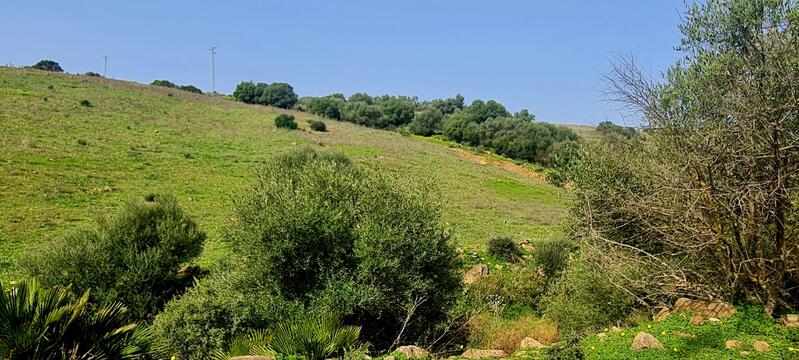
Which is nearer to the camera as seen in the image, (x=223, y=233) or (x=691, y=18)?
(x=691, y=18)

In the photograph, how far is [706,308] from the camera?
32.9 feet

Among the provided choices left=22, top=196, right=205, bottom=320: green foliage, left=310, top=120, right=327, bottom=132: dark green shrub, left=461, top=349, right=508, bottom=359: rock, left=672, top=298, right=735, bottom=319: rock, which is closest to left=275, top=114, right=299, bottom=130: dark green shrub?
left=310, top=120, right=327, bottom=132: dark green shrub

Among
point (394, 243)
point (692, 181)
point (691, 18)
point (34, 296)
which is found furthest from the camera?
point (394, 243)

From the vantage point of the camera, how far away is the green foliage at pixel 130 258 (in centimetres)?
1305

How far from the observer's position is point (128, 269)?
13477mm

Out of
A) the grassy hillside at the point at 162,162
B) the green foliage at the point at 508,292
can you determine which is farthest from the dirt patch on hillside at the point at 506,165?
the green foliage at the point at 508,292

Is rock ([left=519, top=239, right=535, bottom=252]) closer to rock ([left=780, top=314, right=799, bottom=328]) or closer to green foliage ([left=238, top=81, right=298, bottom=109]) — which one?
rock ([left=780, top=314, right=799, bottom=328])

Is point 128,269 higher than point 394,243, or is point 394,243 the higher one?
point 394,243

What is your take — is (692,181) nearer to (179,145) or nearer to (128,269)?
(128,269)

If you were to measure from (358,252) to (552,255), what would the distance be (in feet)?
34.4

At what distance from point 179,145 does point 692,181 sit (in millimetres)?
36077

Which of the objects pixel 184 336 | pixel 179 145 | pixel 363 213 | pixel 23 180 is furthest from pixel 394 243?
pixel 179 145

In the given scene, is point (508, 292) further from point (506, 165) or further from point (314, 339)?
point (506, 165)

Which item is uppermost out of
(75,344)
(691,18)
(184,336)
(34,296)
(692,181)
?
(691,18)
